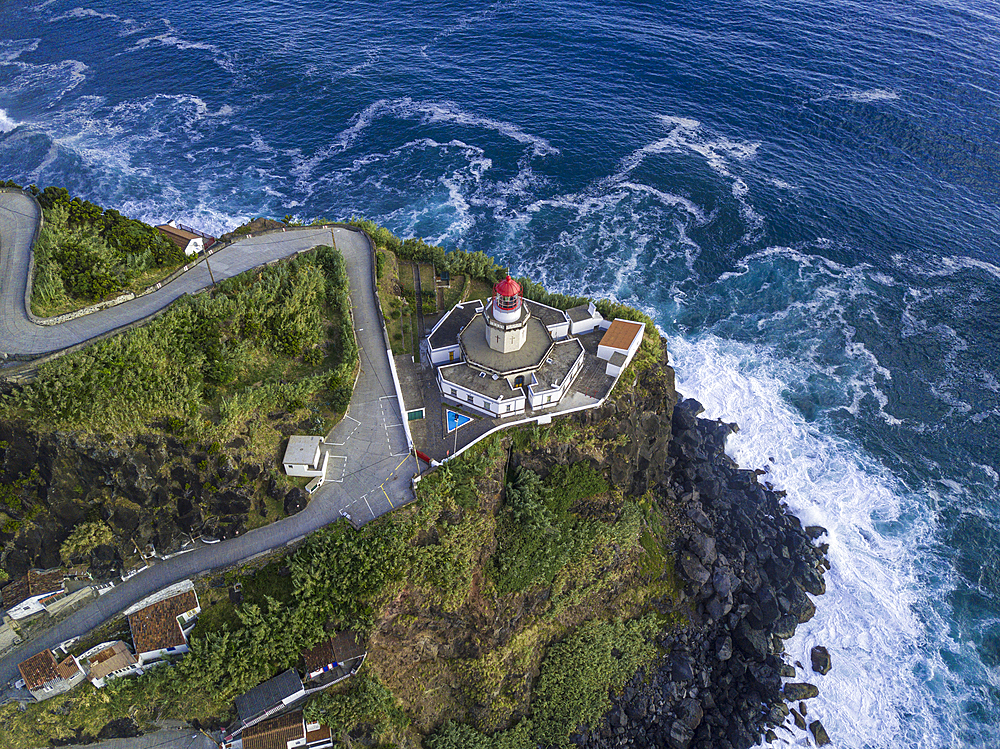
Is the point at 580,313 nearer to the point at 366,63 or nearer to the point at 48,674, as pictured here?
the point at 48,674

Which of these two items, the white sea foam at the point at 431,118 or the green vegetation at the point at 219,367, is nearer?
the green vegetation at the point at 219,367

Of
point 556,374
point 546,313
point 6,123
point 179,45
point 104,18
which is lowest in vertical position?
point 556,374

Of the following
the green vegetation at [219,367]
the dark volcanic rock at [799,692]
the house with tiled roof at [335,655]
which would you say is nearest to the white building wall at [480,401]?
the green vegetation at [219,367]

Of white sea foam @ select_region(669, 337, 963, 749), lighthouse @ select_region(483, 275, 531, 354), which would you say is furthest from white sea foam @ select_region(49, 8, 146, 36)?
white sea foam @ select_region(669, 337, 963, 749)

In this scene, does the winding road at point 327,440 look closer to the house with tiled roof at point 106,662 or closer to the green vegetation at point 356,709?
the house with tiled roof at point 106,662

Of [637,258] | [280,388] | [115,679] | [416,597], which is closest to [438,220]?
[637,258]

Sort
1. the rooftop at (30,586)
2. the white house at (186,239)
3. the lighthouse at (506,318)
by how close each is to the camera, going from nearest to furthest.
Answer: the rooftop at (30,586)
the lighthouse at (506,318)
the white house at (186,239)

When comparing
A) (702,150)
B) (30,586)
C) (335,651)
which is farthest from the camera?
(702,150)

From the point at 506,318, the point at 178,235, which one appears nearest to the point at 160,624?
the point at 506,318
